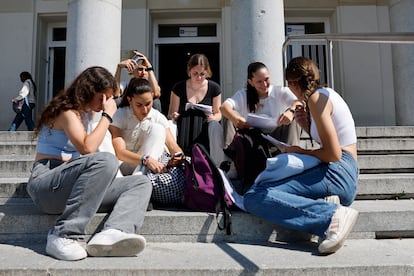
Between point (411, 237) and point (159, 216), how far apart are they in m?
1.92

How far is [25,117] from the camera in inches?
304

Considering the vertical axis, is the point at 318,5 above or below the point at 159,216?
above

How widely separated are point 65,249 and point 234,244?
1.14 meters

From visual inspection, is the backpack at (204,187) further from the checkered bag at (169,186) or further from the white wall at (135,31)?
the white wall at (135,31)

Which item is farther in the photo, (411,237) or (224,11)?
(224,11)

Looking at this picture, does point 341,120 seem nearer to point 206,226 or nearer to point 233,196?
point 233,196

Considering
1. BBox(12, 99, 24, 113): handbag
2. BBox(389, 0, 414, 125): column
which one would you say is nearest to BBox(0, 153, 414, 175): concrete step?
BBox(389, 0, 414, 125): column

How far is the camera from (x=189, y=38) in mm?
8922

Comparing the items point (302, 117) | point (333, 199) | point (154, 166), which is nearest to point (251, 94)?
point (302, 117)

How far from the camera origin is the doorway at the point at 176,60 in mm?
9094

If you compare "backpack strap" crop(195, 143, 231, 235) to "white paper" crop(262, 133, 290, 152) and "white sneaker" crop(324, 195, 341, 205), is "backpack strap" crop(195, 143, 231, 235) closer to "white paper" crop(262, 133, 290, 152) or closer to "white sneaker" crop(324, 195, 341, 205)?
"white paper" crop(262, 133, 290, 152)

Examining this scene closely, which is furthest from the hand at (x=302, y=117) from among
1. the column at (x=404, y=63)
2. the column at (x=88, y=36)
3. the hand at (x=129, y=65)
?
the column at (x=404, y=63)

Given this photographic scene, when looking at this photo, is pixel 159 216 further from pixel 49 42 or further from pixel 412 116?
pixel 49 42

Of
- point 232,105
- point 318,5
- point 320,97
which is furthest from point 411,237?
point 318,5
